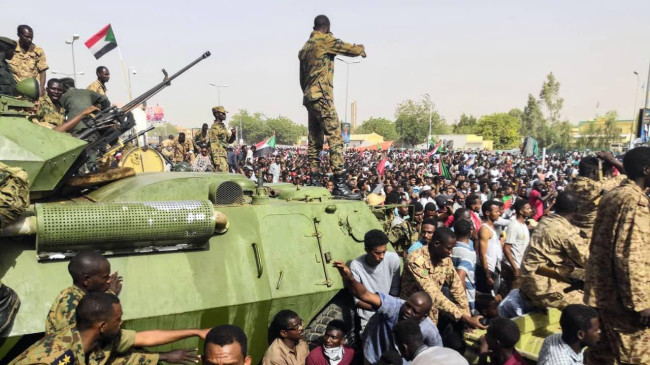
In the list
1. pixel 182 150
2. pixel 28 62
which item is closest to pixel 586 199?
pixel 28 62

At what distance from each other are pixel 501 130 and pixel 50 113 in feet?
241

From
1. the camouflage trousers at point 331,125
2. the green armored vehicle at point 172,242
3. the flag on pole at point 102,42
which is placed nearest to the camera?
the green armored vehicle at point 172,242

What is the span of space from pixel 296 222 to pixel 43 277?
90.2 inches

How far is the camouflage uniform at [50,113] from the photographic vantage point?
7211 millimetres

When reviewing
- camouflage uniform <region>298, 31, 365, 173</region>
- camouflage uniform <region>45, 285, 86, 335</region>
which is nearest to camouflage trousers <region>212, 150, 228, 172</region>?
camouflage uniform <region>298, 31, 365, 173</region>

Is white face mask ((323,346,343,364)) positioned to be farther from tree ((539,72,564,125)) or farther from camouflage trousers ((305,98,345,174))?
tree ((539,72,564,125))

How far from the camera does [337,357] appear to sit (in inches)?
181

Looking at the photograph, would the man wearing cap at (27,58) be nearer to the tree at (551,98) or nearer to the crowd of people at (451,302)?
the crowd of people at (451,302)

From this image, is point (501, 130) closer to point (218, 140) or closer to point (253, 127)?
point (253, 127)

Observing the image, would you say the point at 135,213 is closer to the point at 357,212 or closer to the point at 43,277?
the point at 43,277

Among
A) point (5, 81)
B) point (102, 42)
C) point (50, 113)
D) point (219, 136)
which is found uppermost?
point (102, 42)

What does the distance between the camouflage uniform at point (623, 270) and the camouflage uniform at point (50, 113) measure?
21.8ft

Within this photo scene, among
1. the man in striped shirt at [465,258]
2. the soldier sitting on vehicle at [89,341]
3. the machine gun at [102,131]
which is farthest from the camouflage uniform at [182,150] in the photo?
the soldier sitting on vehicle at [89,341]

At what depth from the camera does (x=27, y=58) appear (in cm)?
932
